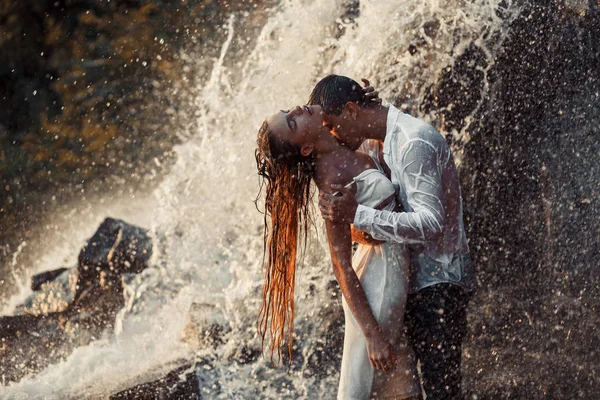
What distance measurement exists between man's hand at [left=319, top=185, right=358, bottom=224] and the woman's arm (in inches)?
1.3

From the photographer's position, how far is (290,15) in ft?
18.4

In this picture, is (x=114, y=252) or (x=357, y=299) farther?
(x=114, y=252)

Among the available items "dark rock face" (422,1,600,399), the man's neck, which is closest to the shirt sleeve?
the man's neck

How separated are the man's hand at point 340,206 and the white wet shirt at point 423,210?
0.08 ft

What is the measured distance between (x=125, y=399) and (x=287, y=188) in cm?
226

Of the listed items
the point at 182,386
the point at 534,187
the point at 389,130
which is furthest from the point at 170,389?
the point at 534,187

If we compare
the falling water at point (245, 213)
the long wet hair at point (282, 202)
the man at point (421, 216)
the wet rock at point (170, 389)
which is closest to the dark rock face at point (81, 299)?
the falling water at point (245, 213)

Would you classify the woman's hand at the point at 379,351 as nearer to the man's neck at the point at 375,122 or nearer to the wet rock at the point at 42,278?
the man's neck at the point at 375,122

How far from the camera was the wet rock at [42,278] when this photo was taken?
18.4ft

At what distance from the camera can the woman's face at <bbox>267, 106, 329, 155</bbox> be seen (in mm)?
2252

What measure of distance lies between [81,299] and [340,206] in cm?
393

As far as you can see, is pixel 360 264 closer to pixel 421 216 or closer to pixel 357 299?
pixel 357 299

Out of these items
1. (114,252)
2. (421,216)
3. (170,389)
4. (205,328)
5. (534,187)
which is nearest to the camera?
(421,216)

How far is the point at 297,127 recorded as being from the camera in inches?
89.0
